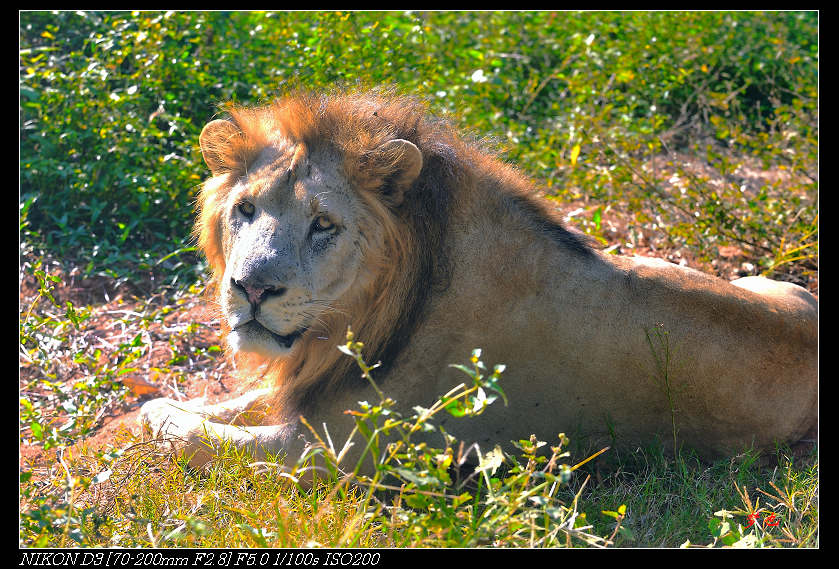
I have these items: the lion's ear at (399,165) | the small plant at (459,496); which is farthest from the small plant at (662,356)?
the lion's ear at (399,165)

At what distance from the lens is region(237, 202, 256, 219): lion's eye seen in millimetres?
3668

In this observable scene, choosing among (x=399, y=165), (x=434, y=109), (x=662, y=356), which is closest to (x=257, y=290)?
(x=399, y=165)

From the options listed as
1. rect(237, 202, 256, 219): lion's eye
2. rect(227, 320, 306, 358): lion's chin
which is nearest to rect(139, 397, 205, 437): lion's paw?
rect(227, 320, 306, 358): lion's chin

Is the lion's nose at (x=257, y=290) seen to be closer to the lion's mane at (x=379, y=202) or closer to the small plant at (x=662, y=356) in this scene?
the lion's mane at (x=379, y=202)

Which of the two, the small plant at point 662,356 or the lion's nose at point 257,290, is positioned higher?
the lion's nose at point 257,290

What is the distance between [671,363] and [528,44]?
17.9ft

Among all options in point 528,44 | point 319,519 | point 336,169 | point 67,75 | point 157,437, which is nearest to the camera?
point 319,519

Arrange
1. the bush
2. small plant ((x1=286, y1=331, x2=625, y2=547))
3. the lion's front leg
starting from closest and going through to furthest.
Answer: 1. small plant ((x1=286, y1=331, x2=625, y2=547))
2. the lion's front leg
3. the bush

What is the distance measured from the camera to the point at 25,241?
614 centimetres

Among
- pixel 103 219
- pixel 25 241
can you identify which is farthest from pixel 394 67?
pixel 25 241

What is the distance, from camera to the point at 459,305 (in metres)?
3.81

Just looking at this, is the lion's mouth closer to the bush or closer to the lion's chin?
the lion's chin

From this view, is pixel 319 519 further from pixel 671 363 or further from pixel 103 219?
pixel 103 219

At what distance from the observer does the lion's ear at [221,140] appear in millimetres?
3879
